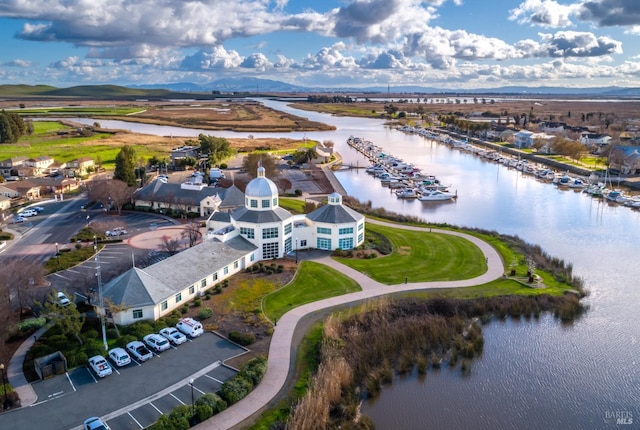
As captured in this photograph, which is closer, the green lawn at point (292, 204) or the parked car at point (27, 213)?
the parked car at point (27, 213)

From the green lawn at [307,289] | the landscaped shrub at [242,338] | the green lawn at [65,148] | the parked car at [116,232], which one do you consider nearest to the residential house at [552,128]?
the green lawn at [65,148]

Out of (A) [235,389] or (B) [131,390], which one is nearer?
(A) [235,389]

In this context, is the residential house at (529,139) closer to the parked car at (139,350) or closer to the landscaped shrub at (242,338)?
the landscaped shrub at (242,338)

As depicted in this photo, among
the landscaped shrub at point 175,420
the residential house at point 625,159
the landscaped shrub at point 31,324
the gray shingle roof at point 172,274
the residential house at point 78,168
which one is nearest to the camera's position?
the landscaped shrub at point 175,420

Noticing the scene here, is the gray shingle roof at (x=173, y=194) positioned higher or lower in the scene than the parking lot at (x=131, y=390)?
higher

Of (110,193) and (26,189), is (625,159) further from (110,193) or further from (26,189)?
(26,189)

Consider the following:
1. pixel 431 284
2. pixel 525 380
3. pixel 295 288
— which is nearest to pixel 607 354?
pixel 525 380

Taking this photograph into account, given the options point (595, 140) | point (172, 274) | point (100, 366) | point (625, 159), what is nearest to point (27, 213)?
point (172, 274)

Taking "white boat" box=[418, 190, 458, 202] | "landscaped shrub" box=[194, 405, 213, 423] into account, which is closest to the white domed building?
"landscaped shrub" box=[194, 405, 213, 423]
